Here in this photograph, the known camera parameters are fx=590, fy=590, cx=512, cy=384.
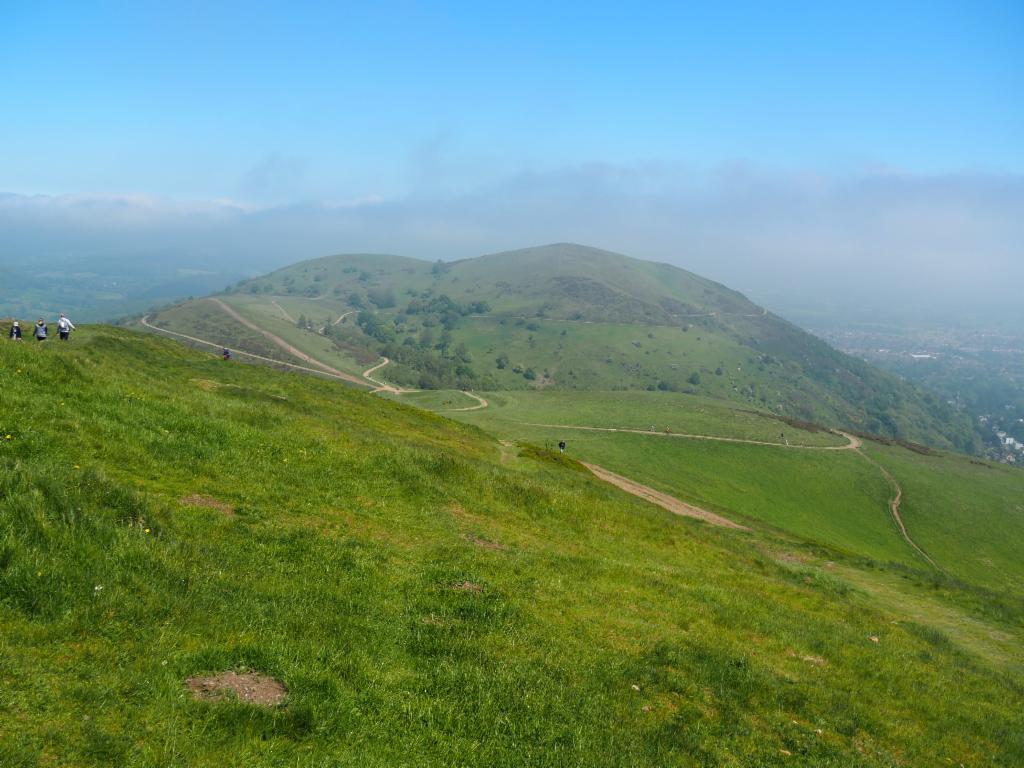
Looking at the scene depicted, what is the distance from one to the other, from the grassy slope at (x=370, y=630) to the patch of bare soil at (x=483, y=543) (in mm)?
304

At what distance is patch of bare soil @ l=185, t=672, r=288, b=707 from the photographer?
378 inches

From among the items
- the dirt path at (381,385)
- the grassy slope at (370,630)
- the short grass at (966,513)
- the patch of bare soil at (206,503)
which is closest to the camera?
the grassy slope at (370,630)

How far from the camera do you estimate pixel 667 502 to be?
53938mm

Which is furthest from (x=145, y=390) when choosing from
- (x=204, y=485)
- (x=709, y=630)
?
(x=709, y=630)

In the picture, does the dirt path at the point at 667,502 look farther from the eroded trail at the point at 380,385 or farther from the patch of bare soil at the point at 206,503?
the eroded trail at the point at 380,385

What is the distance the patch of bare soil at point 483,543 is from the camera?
2112 centimetres

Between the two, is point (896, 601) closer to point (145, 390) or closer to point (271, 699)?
point (271, 699)

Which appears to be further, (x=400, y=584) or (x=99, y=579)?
(x=400, y=584)

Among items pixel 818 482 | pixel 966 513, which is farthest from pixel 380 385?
pixel 966 513

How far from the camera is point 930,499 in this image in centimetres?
8500

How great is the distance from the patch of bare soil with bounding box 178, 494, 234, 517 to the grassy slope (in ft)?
1.34

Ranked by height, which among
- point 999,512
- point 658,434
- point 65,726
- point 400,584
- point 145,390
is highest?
point 145,390

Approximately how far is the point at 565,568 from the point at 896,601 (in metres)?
21.5

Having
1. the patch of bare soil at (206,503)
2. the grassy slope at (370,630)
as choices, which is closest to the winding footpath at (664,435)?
the grassy slope at (370,630)
